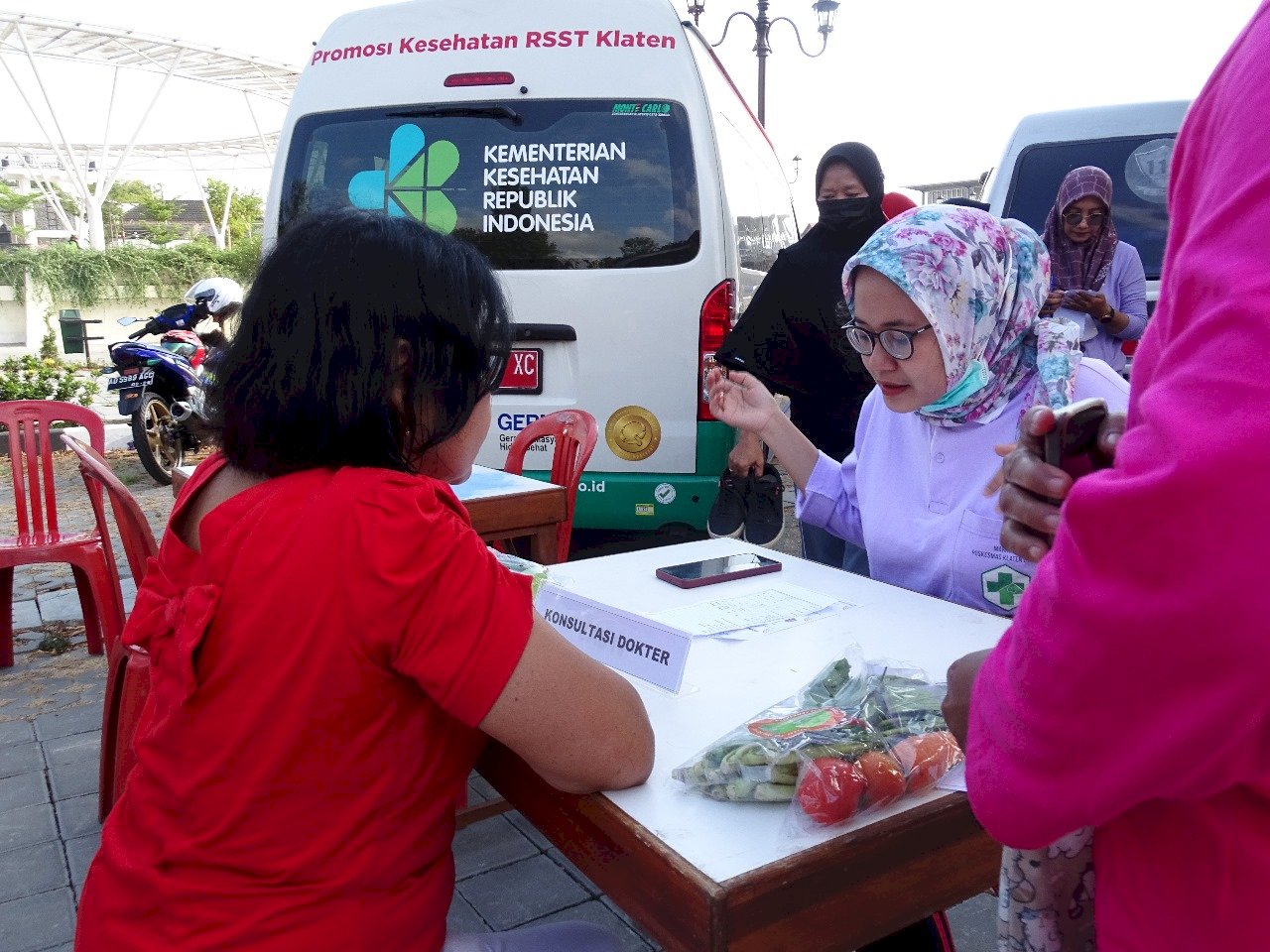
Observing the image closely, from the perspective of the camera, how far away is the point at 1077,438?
33.1 inches

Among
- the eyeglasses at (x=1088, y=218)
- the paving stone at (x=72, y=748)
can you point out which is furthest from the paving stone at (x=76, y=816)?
the eyeglasses at (x=1088, y=218)

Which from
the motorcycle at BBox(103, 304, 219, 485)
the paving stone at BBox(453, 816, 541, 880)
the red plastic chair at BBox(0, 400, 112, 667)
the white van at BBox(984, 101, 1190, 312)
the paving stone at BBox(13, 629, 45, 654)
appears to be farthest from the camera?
the motorcycle at BBox(103, 304, 219, 485)

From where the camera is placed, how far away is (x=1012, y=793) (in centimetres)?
67

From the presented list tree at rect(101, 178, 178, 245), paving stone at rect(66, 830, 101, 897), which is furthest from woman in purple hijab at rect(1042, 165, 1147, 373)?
tree at rect(101, 178, 178, 245)

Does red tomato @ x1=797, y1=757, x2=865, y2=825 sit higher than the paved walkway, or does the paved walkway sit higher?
red tomato @ x1=797, y1=757, x2=865, y2=825

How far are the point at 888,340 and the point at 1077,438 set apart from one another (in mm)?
1247

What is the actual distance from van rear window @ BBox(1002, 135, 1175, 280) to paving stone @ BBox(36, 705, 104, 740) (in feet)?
15.7

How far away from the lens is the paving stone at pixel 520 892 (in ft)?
8.36

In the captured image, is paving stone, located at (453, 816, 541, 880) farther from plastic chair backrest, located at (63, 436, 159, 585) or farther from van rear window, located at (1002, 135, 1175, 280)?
van rear window, located at (1002, 135, 1175, 280)

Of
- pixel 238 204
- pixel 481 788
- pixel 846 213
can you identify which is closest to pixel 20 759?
pixel 481 788

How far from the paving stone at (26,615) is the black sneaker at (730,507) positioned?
3377 millimetres

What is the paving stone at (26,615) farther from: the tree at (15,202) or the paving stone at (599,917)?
the tree at (15,202)

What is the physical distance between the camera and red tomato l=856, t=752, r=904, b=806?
3.52 feet

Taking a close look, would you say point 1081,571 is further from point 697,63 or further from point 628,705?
point 697,63
